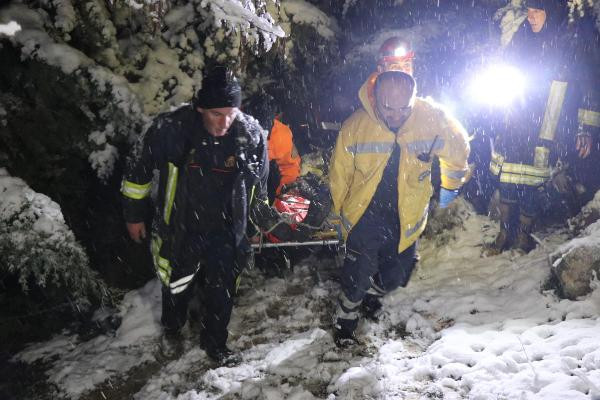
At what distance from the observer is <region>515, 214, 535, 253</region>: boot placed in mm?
5148

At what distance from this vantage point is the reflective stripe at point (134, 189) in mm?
3414

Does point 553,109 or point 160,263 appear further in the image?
point 553,109

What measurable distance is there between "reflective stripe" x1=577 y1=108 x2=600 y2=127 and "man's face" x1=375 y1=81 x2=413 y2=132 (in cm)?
288

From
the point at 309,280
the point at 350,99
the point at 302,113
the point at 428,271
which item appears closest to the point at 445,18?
the point at 350,99

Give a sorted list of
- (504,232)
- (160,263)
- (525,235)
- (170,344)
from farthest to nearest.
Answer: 1. (504,232)
2. (525,235)
3. (170,344)
4. (160,263)

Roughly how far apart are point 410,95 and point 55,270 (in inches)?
138

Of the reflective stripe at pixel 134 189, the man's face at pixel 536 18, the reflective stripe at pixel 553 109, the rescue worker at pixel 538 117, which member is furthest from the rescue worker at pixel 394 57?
the reflective stripe at pixel 134 189

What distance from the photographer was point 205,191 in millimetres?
3521

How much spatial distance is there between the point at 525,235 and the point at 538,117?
150 centimetres

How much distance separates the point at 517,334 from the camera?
11.3ft

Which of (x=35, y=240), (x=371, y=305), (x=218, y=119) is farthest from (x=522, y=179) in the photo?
(x=35, y=240)

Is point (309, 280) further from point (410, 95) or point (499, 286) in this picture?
point (410, 95)

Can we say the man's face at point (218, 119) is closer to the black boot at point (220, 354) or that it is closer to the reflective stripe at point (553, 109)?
the black boot at point (220, 354)

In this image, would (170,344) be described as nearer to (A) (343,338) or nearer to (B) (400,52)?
(A) (343,338)
